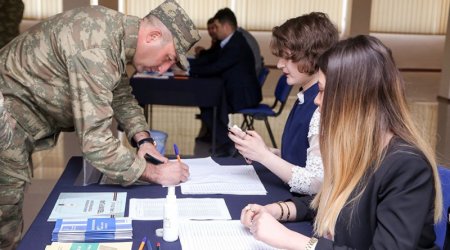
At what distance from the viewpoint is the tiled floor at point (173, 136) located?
11.2 ft

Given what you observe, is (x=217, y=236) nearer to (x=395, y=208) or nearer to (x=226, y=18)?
(x=395, y=208)

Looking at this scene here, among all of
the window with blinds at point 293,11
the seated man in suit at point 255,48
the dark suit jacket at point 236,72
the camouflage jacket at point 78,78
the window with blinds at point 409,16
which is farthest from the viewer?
the window with blinds at point 409,16

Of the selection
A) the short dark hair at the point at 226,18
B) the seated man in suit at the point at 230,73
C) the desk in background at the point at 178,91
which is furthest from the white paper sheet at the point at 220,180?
the short dark hair at the point at 226,18

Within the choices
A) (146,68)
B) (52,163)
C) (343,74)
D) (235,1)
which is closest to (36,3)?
(235,1)

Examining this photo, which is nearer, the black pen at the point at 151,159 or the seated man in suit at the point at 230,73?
the black pen at the point at 151,159

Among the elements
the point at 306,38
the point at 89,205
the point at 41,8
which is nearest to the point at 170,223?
the point at 89,205

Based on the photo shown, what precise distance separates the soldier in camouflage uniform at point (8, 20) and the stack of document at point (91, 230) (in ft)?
10.8

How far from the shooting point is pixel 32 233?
4.21ft

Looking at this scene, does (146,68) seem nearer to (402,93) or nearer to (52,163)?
(402,93)

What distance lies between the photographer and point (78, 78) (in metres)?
1.52

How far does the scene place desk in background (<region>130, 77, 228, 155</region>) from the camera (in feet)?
14.6

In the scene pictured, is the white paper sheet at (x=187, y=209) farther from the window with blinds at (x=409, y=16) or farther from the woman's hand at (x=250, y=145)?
the window with blinds at (x=409, y=16)

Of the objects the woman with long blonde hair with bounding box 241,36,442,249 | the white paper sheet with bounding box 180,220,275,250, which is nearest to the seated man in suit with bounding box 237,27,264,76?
the white paper sheet with bounding box 180,220,275,250

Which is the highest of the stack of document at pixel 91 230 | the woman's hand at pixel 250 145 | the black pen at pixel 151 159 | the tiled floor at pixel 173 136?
the woman's hand at pixel 250 145
